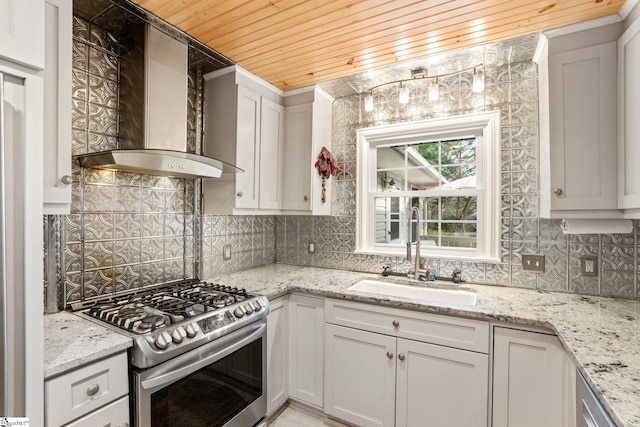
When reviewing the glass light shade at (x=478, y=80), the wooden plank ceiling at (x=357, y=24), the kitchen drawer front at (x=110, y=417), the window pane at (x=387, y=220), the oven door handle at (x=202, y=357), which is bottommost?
the kitchen drawer front at (x=110, y=417)

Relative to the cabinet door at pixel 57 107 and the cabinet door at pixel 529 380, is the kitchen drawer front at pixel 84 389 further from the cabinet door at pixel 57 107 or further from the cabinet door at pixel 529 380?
the cabinet door at pixel 529 380

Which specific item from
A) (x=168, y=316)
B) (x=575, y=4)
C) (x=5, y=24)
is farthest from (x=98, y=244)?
(x=575, y=4)

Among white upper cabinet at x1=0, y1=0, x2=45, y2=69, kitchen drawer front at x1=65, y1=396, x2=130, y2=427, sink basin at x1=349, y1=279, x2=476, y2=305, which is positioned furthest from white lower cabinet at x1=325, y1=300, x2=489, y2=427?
white upper cabinet at x1=0, y1=0, x2=45, y2=69

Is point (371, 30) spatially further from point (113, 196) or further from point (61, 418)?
point (61, 418)

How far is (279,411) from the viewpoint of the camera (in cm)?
212

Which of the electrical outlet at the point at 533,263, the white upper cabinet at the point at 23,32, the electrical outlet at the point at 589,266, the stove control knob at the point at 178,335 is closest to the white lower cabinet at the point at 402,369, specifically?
the electrical outlet at the point at 533,263

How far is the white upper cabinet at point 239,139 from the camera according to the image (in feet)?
6.90

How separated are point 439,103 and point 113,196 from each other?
2.28 meters

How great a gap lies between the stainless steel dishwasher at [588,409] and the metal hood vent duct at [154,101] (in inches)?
75.6

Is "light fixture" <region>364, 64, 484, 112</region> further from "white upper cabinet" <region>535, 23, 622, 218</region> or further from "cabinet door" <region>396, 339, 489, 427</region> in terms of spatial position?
"cabinet door" <region>396, 339, 489, 427</region>

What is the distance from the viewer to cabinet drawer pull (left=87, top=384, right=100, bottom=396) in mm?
1070

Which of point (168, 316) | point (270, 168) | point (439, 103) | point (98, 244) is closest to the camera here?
point (168, 316)

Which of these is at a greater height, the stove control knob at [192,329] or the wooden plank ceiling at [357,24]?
the wooden plank ceiling at [357,24]

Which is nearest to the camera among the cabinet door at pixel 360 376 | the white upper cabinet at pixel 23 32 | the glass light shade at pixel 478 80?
the white upper cabinet at pixel 23 32
